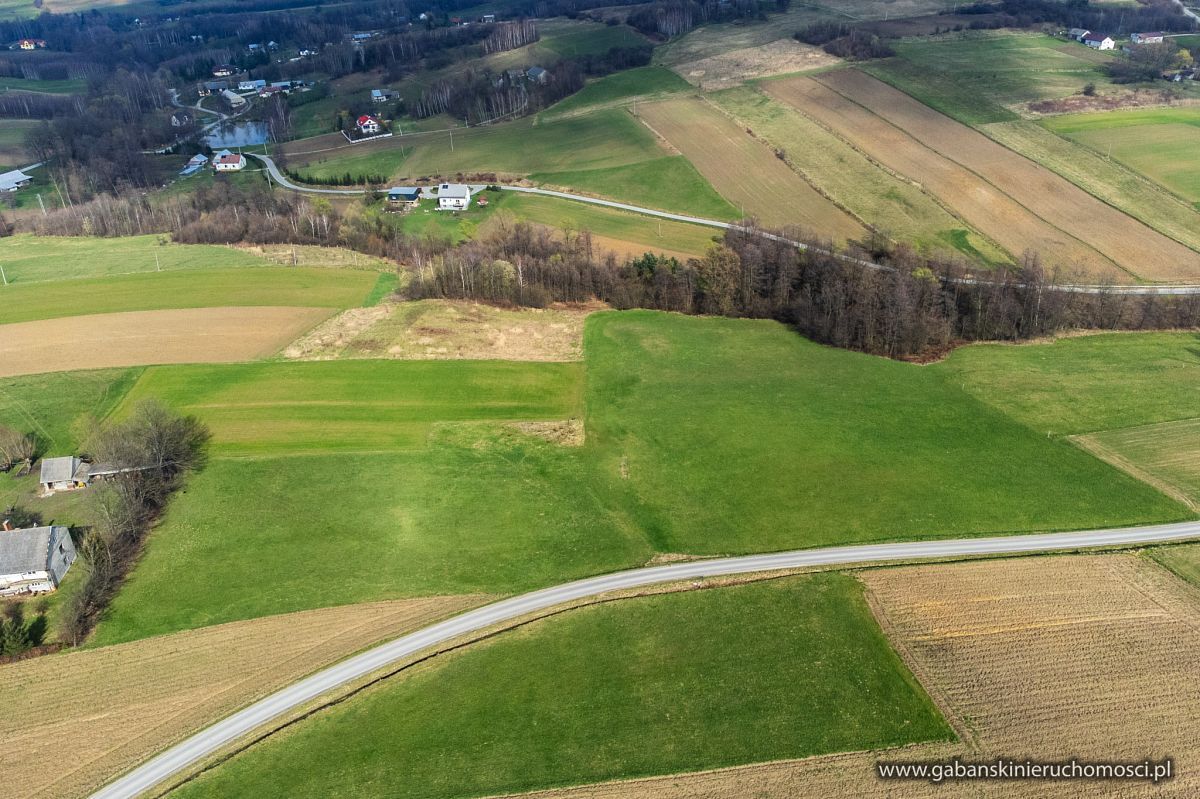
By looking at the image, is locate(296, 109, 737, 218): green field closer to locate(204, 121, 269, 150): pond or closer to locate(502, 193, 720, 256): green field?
locate(502, 193, 720, 256): green field

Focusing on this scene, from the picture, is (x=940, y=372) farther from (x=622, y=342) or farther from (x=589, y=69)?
(x=589, y=69)

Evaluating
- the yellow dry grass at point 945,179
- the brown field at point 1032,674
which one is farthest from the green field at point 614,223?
the brown field at point 1032,674

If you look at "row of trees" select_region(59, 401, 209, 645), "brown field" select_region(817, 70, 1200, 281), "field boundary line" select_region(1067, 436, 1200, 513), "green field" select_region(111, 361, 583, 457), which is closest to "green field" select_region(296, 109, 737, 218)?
"brown field" select_region(817, 70, 1200, 281)

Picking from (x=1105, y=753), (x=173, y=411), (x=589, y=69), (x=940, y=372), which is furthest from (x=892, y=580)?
(x=589, y=69)

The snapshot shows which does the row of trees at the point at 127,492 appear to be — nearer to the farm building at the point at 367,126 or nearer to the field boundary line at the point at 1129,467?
the field boundary line at the point at 1129,467

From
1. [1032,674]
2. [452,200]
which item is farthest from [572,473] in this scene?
[452,200]

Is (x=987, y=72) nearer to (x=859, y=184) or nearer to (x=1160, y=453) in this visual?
(x=859, y=184)
